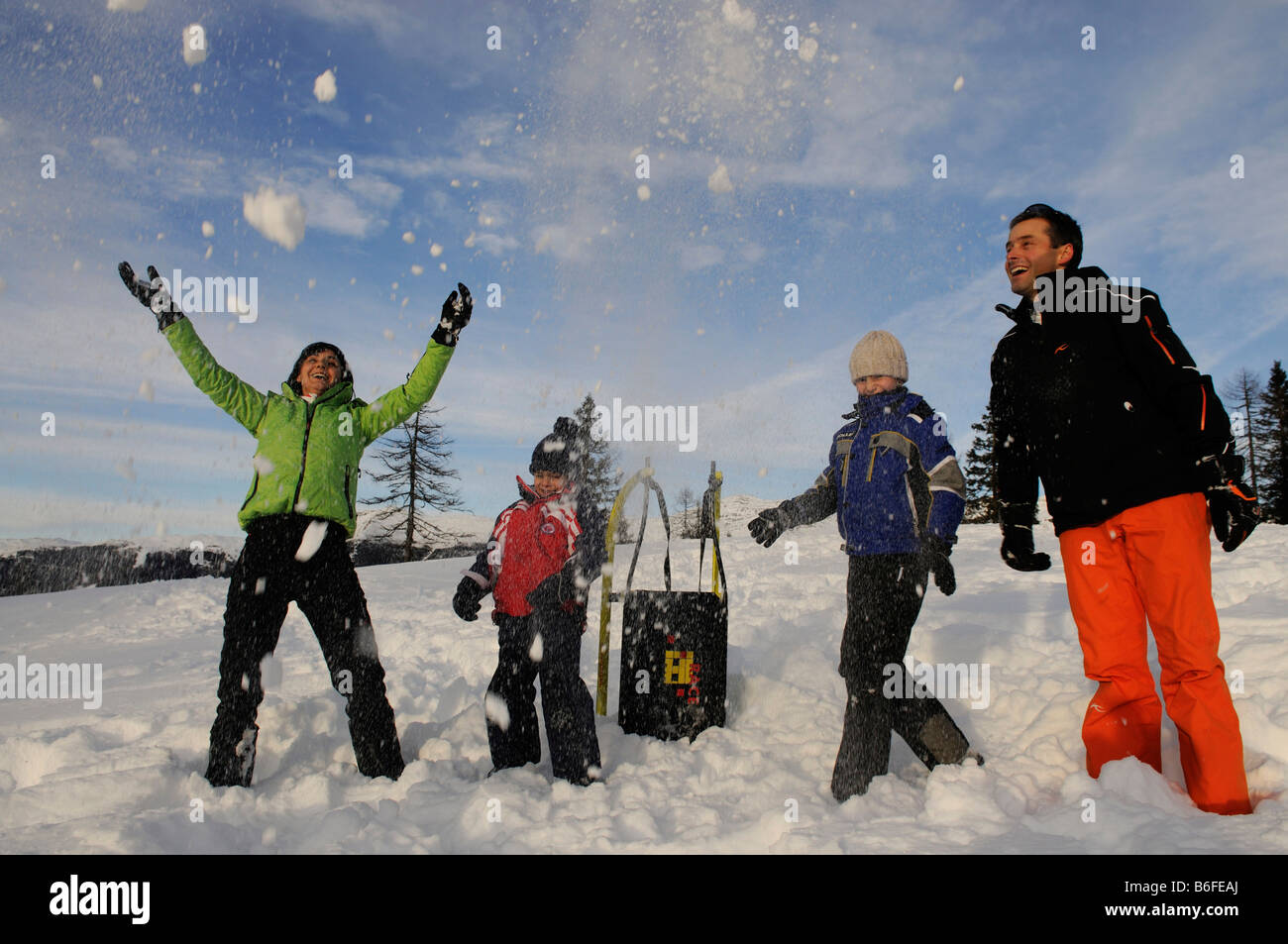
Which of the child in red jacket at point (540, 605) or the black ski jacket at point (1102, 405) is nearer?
the black ski jacket at point (1102, 405)

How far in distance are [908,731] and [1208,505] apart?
1549 mm

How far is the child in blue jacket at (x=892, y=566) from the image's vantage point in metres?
3.40

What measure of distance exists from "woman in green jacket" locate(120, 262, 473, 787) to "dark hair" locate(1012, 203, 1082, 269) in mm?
2747

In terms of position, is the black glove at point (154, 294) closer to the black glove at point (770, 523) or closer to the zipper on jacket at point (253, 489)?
the zipper on jacket at point (253, 489)

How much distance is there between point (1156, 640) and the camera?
110 inches

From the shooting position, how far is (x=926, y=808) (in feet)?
9.42

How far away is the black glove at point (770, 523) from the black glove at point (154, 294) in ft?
10.3

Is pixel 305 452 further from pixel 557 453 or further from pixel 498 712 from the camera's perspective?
pixel 498 712

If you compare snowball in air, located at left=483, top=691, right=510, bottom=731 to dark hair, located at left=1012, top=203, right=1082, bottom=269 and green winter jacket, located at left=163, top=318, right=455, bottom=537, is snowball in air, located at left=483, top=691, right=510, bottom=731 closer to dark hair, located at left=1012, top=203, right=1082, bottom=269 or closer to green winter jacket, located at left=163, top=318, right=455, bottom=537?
green winter jacket, located at left=163, top=318, right=455, bottom=537

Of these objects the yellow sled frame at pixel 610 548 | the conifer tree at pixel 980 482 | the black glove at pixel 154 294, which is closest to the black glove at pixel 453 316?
the black glove at pixel 154 294

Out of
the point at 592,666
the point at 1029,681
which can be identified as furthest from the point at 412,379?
the point at 1029,681

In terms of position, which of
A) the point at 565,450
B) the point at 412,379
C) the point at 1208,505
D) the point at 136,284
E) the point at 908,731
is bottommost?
the point at 908,731
